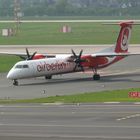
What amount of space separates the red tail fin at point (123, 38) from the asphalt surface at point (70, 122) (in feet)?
81.0

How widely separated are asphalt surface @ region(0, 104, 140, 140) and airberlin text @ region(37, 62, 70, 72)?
18.0 m

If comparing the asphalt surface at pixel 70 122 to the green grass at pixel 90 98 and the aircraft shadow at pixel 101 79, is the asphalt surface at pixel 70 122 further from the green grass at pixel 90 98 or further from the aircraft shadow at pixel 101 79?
the aircraft shadow at pixel 101 79

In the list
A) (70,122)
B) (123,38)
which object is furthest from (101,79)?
(70,122)

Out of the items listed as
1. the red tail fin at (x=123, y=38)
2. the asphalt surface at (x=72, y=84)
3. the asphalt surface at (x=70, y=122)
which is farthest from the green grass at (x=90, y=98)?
the red tail fin at (x=123, y=38)

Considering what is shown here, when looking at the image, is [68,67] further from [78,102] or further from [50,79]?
[78,102]

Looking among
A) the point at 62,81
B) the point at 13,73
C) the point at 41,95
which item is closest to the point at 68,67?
the point at 62,81

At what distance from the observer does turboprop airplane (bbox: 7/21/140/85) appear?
6544 centimetres

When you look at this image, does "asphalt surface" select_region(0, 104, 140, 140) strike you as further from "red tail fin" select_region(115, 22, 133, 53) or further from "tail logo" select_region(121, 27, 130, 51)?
"tail logo" select_region(121, 27, 130, 51)

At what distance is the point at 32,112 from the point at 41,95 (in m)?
12.5

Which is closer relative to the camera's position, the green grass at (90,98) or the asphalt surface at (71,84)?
the green grass at (90,98)

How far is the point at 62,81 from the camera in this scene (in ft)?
226

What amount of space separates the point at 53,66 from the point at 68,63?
1935 millimetres

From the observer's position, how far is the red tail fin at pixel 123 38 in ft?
236

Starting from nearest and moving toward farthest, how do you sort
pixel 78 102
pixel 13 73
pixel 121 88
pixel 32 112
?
1. pixel 32 112
2. pixel 78 102
3. pixel 121 88
4. pixel 13 73
